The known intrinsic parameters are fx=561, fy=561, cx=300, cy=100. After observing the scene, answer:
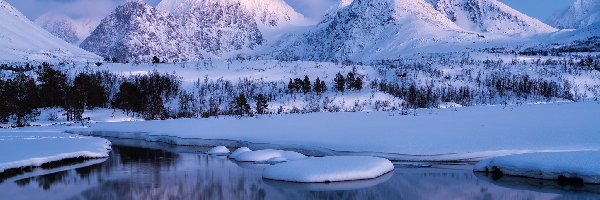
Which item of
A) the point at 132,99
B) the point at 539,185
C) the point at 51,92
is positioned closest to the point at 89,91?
the point at 51,92

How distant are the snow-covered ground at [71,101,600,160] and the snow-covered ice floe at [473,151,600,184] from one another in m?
2.44

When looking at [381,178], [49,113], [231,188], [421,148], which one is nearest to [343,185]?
[381,178]

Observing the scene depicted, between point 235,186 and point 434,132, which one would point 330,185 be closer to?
point 235,186

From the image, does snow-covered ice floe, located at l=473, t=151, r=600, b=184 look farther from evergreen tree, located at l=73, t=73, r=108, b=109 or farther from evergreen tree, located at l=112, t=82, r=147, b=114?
evergreen tree, located at l=73, t=73, r=108, b=109

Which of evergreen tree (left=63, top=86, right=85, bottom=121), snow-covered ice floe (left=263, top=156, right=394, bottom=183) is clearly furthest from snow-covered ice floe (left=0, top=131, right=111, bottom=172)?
evergreen tree (left=63, top=86, right=85, bottom=121)

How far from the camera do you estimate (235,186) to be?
23.6m

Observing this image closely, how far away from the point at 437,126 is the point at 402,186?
635 inches

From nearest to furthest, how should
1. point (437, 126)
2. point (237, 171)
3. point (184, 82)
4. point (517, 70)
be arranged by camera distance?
1. point (237, 171)
2. point (437, 126)
3. point (184, 82)
4. point (517, 70)

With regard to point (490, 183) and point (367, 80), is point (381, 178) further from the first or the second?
point (367, 80)

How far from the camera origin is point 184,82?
156m

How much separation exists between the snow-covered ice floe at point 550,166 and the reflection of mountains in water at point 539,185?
0.97ft

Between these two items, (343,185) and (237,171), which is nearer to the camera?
(343,185)

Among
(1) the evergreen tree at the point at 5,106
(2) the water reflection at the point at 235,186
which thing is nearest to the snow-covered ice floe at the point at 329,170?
(2) the water reflection at the point at 235,186

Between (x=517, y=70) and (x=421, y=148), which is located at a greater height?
(x=517, y=70)
